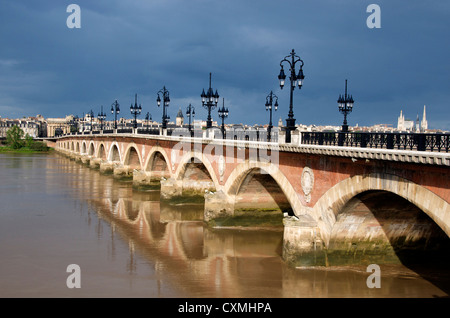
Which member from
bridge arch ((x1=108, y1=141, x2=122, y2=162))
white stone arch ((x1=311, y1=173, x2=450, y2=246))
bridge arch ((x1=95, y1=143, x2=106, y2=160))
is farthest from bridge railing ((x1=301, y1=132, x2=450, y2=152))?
bridge arch ((x1=95, y1=143, x2=106, y2=160))

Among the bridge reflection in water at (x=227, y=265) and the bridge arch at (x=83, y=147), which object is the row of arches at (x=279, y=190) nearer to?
the bridge reflection in water at (x=227, y=265)

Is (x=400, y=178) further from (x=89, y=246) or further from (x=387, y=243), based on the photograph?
(x=89, y=246)

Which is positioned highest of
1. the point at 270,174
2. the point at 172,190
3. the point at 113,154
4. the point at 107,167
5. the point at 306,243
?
the point at 270,174

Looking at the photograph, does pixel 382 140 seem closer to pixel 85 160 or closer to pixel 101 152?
pixel 101 152

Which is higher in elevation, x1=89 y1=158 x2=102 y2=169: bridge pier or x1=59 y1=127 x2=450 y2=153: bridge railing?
x1=59 y1=127 x2=450 y2=153: bridge railing

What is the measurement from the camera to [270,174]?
807 inches

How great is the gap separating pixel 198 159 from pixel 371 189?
16.9 meters

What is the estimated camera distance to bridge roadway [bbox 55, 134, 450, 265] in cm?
1201

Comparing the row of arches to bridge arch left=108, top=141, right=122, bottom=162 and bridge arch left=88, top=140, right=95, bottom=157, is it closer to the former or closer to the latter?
bridge arch left=108, top=141, right=122, bottom=162

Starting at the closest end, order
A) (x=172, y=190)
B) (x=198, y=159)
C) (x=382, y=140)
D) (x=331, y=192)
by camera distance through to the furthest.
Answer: (x=382, y=140)
(x=331, y=192)
(x=198, y=159)
(x=172, y=190)

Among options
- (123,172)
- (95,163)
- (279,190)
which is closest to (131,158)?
(123,172)

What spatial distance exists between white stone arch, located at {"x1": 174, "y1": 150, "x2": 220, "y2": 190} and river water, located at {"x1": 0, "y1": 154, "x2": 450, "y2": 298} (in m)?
2.65

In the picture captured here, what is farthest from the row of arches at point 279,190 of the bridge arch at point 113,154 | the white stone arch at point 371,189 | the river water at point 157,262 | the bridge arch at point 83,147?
the bridge arch at point 83,147

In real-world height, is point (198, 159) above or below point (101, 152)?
above
